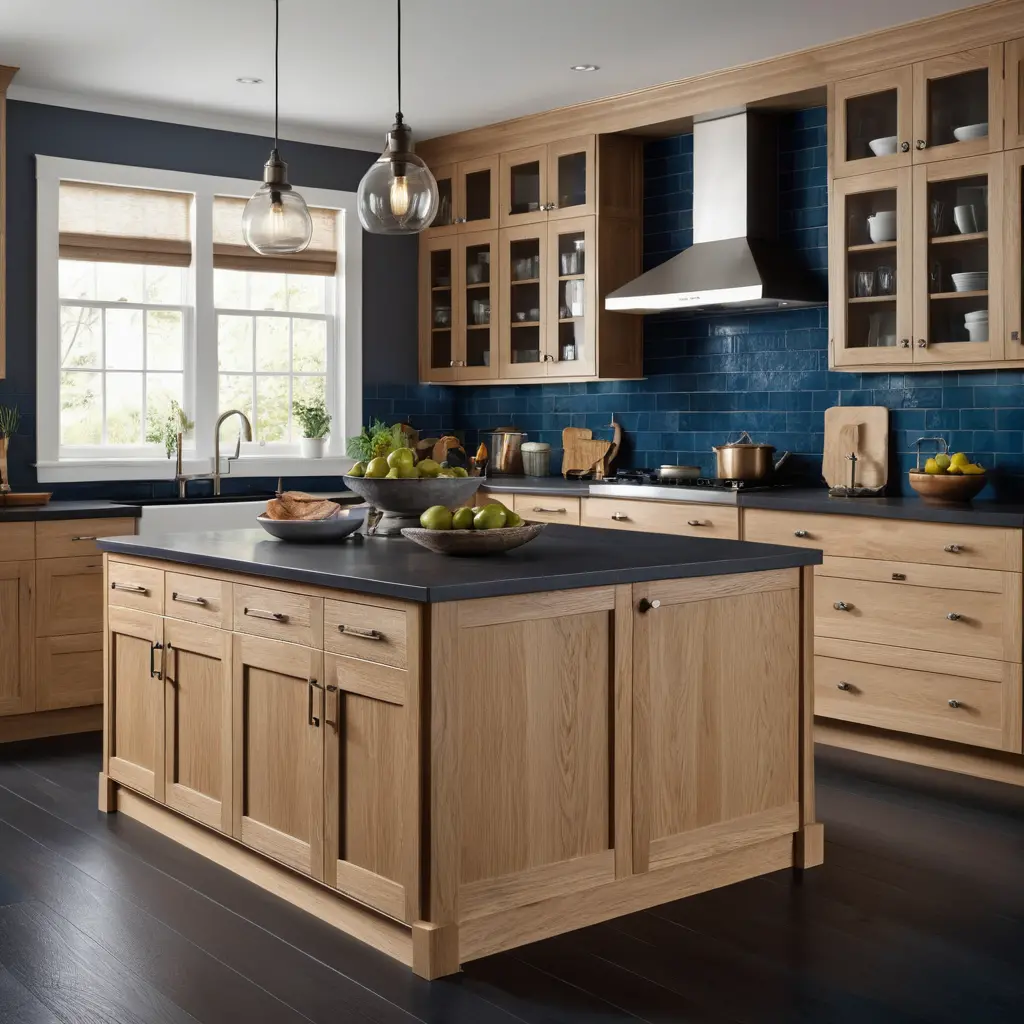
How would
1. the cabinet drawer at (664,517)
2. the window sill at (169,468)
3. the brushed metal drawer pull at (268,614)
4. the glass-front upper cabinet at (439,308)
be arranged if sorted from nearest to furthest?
the brushed metal drawer pull at (268,614) → the cabinet drawer at (664,517) → the window sill at (169,468) → the glass-front upper cabinet at (439,308)

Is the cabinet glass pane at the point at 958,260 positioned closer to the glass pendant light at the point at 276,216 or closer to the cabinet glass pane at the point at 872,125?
the cabinet glass pane at the point at 872,125

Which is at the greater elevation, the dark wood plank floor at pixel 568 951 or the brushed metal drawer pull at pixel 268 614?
the brushed metal drawer pull at pixel 268 614

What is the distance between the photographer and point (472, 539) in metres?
3.30

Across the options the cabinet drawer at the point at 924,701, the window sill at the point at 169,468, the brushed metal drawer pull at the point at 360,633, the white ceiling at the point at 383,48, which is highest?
the white ceiling at the point at 383,48

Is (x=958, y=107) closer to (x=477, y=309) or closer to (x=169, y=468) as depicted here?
(x=477, y=309)

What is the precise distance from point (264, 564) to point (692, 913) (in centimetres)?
138

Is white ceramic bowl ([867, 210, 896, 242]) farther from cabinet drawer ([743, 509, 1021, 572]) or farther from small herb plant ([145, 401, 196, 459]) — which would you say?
small herb plant ([145, 401, 196, 459])

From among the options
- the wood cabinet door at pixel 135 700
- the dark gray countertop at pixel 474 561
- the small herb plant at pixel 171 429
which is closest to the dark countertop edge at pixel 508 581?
the dark gray countertop at pixel 474 561

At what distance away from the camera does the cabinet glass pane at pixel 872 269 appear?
16.9 ft

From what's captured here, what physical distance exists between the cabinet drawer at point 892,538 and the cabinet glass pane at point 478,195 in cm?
256

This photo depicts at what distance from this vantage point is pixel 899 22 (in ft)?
16.2

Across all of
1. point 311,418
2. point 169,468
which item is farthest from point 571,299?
point 169,468

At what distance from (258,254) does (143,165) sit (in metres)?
0.81

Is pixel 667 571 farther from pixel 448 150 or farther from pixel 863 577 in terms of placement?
pixel 448 150
